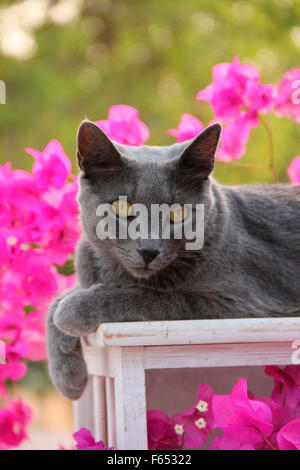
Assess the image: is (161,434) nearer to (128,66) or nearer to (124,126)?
(124,126)

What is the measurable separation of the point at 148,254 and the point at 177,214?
99 mm

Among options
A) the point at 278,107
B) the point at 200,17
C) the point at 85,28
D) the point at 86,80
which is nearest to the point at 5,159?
the point at 86,80

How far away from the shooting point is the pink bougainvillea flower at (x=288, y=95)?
145cm

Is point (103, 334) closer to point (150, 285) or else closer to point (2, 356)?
point (150, 285)

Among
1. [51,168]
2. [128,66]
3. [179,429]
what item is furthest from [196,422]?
[128,66]

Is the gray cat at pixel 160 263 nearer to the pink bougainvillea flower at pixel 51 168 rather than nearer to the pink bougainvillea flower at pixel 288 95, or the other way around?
the pink bougainvillea flower at pixel 51 168

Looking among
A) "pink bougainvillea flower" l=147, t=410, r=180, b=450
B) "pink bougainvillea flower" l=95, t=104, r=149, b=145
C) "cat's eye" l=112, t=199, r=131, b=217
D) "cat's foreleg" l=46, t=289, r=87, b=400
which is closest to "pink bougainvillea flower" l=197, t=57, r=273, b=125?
"pink bougainvillea flower" l=95, t=104, r=149, b=145

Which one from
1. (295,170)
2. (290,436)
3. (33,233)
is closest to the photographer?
(290,436)

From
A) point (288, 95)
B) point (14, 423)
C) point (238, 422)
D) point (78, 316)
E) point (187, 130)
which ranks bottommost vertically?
point (14, 423)

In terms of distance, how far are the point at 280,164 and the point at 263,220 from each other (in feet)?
9.21

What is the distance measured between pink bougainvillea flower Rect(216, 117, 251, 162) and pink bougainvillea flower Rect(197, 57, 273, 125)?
0.02 m

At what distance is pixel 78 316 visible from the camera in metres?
1.05

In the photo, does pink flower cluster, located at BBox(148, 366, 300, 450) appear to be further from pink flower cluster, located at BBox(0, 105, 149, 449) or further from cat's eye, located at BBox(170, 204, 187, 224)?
pink flower cluster, located at BBox(0, 105, 149, 449)

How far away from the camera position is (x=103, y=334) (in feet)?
2.96
